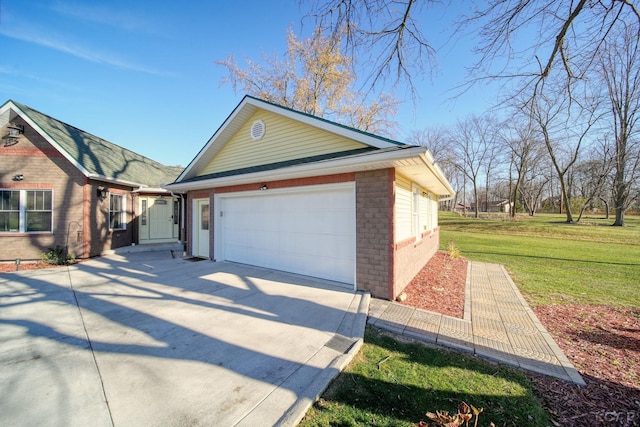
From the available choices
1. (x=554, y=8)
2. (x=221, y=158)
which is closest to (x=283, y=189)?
(x=221, y=158)

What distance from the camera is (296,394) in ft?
8.54

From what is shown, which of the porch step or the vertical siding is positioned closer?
the vertical siding

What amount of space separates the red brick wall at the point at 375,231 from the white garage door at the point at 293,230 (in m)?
0.27

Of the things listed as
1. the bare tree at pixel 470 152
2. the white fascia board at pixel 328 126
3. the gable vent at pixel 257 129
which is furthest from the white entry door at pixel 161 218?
the bare tree at pixel 470 152

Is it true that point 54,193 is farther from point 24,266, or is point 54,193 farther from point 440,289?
point 440,289

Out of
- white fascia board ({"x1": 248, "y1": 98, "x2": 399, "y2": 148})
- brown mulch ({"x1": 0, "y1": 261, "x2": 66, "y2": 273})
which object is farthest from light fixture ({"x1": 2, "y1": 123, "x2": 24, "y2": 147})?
white fascia board ({"x1": 248, "y1": 98, "x2": 399, "y2": 148})

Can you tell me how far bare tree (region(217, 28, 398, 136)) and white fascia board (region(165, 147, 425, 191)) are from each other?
12.2 metres

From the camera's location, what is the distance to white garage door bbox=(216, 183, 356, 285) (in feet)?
20.5

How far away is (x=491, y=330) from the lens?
428 cm

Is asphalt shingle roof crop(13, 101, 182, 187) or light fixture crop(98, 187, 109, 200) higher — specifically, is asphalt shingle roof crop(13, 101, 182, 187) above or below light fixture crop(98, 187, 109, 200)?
above

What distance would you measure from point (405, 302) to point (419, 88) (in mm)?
4291

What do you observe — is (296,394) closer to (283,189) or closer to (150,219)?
(283,189)

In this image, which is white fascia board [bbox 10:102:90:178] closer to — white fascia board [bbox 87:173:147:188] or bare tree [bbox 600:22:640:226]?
white fascia board [bbox 87:173:147:188]

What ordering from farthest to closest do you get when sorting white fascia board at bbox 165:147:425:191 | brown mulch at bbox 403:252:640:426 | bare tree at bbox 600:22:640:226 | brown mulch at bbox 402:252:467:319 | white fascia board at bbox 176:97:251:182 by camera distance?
white fascia board at bbox 176:97:251:182 → brown mulch at bbox 402:252:467:319 → white fascia board at bbox 165:147:425:191 → bare tree at bbox 600:22:640:226 → brown mulch at bbox 403:252:640:426
